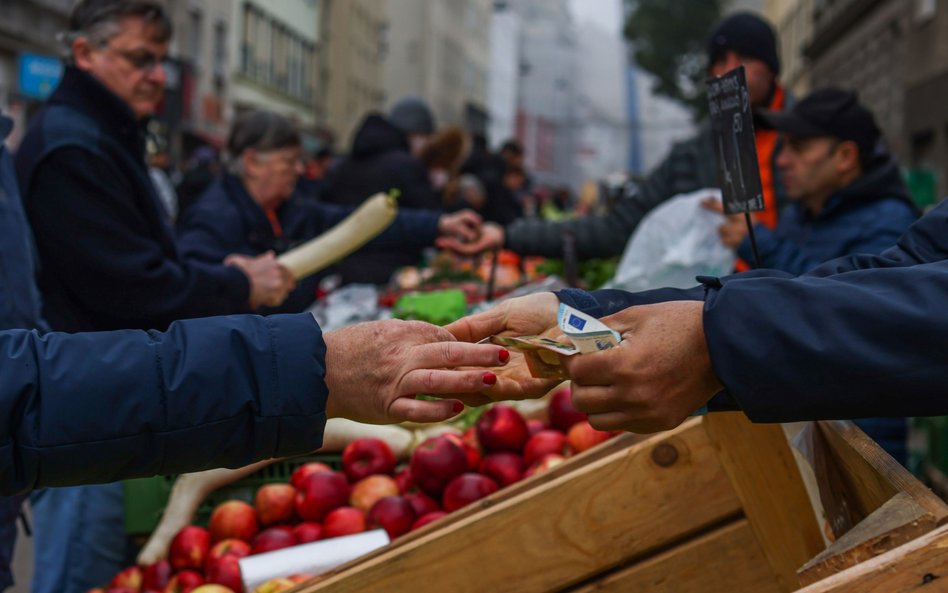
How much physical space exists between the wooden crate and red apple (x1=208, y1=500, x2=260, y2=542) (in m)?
1.22

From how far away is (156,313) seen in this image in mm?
3646

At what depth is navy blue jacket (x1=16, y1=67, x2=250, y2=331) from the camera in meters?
3.41

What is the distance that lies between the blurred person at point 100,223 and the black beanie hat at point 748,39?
2370 millimetres

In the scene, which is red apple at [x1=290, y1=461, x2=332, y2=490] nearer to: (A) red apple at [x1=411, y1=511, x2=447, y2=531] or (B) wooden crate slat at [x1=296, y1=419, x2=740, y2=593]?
(A) red apple at [x1=411, y1=511, x2=447, y2=531]

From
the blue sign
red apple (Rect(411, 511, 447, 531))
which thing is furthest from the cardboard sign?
the blue sign

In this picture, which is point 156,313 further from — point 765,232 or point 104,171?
point 765,232

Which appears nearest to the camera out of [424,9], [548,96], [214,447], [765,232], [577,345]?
[577,345]

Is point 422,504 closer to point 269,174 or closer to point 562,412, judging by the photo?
point 562,412

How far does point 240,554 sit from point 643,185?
305 cm

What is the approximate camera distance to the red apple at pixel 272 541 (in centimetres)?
322

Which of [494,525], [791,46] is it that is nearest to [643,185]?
[494,525]

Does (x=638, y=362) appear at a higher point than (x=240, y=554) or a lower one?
higher

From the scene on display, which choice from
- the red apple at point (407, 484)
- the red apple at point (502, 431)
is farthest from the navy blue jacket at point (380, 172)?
the red apple at point (407, 484)

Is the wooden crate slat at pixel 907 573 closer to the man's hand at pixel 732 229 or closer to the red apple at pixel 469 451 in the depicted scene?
the red apple at pixel 469 451
